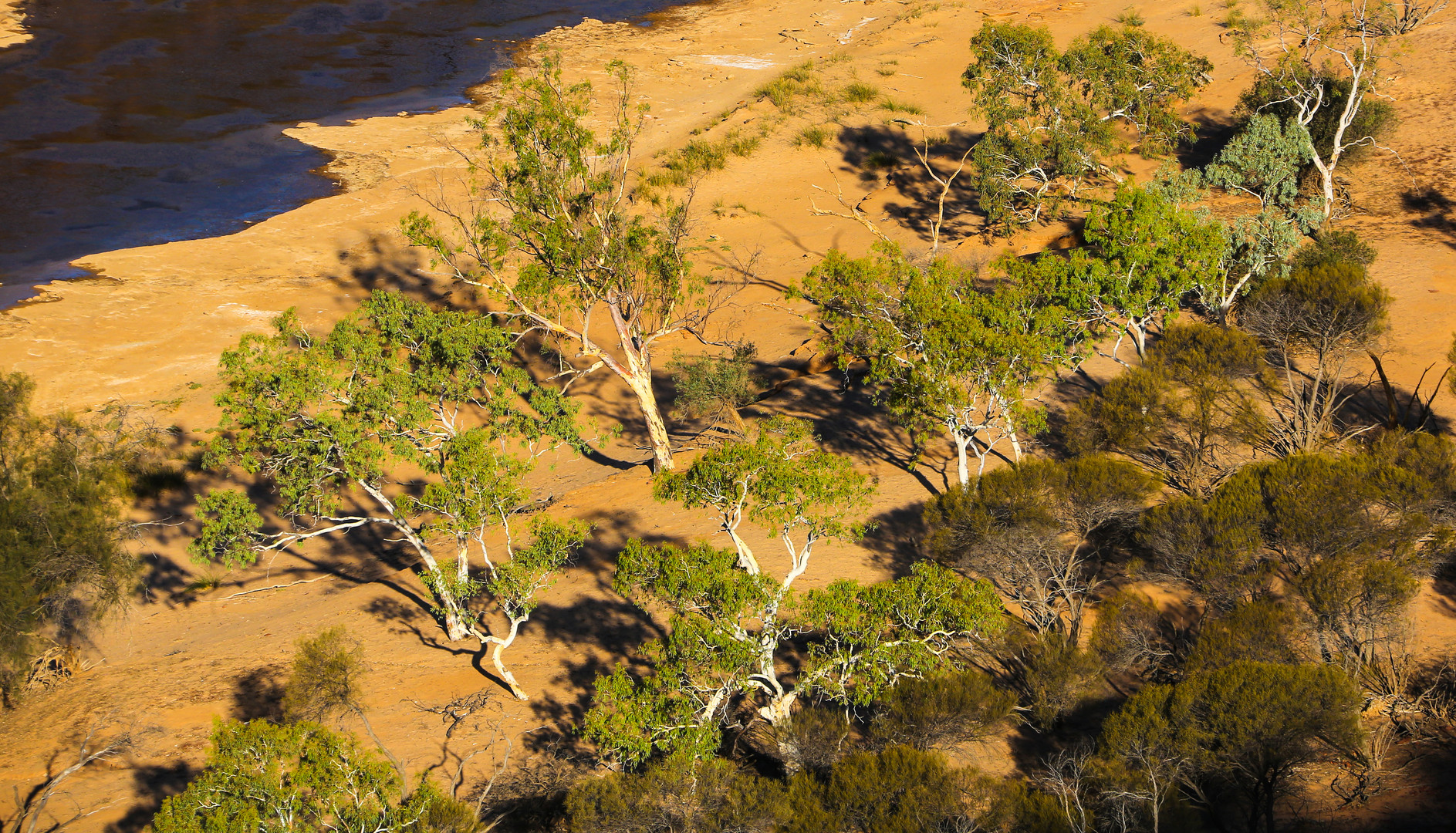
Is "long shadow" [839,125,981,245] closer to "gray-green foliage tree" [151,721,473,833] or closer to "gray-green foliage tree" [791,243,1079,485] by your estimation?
"gray-green foliage tree" [791,243,1079,485]

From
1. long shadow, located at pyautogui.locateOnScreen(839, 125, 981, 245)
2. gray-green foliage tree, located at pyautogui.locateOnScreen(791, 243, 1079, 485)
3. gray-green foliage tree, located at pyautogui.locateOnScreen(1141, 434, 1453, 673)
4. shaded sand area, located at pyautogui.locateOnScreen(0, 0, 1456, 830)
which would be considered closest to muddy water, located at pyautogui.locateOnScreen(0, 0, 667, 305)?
shaded sand area, located at pyautogui.locateOnScreen(0, 0, 1456, 830)

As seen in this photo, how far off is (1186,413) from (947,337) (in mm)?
6180

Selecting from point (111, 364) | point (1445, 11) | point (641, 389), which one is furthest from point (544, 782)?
point (1445, 11)

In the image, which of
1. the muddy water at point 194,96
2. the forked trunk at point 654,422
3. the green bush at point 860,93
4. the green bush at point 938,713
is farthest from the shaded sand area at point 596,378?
the muddy water at point 194,96

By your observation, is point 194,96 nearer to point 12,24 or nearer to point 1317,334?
point 12,24

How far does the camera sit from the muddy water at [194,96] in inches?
1650

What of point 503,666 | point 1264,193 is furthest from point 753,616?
point 1264,193

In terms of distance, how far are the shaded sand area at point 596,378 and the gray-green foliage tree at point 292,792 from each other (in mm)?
2809

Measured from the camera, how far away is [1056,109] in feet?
114

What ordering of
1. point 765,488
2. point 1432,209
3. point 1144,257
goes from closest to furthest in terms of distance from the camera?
point 765,488 < point 1144,257 < point 1432,209

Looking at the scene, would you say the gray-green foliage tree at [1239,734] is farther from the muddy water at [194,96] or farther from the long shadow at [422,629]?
the muddy water at [194,96]

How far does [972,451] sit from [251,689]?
16.6m

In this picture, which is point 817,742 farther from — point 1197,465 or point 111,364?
point 111,364

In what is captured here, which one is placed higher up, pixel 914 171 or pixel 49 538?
pixel 914 171
